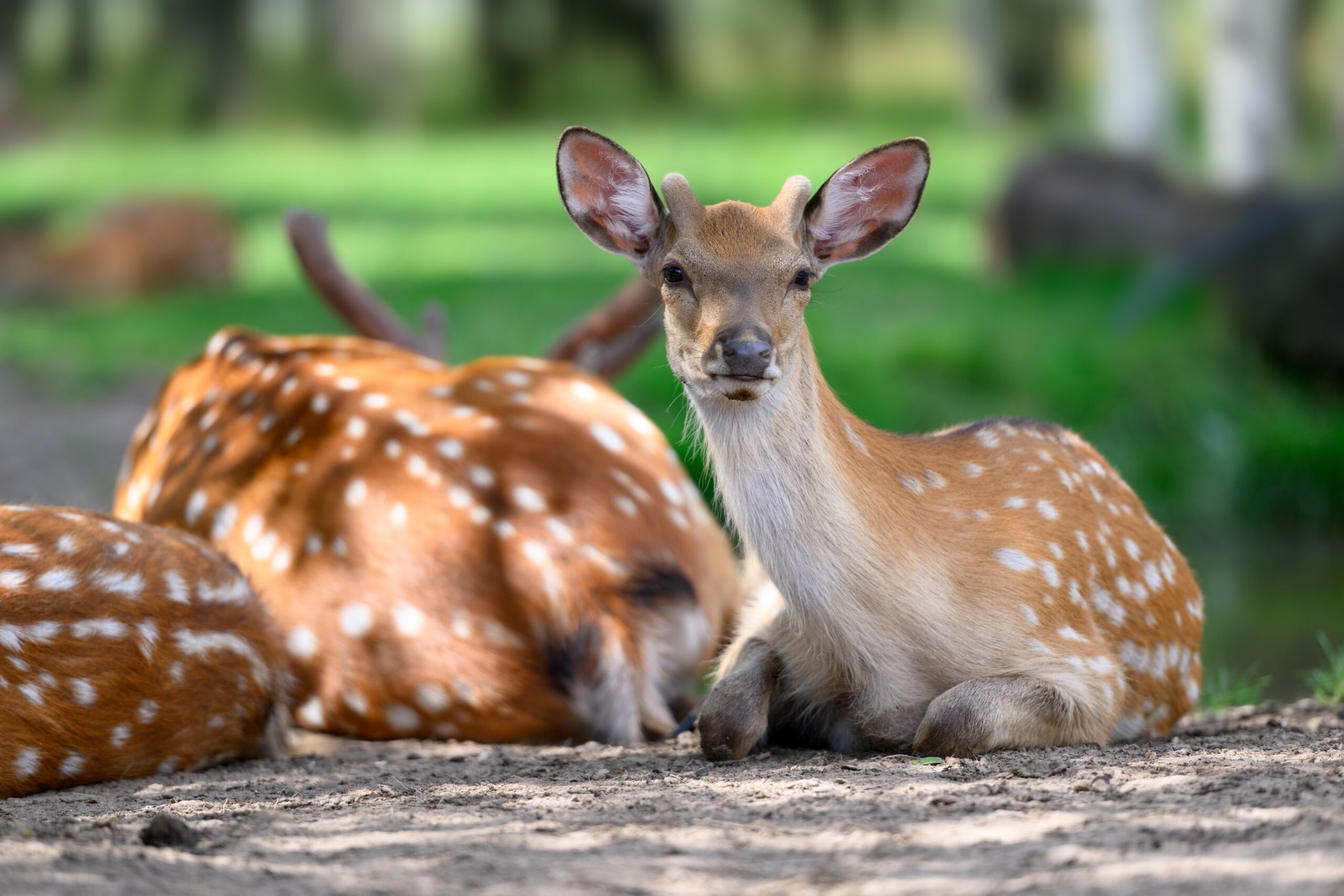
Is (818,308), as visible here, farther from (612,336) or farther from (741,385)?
(741,385)

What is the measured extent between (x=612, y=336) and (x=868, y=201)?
246 centimetres

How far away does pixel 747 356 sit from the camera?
3.01 m

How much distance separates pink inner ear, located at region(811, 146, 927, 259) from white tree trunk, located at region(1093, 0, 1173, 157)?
11.2 meters

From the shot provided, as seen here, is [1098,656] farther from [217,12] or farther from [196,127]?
[217,12]

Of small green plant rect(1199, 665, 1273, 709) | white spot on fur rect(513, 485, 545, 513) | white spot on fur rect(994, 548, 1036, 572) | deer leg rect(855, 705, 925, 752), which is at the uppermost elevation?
white spot on fur rect(513, 485, 545, 513)

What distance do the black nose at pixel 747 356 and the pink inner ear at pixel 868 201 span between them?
1.43 feet

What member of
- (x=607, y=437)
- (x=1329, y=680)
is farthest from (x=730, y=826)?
(x=1329, y=680)

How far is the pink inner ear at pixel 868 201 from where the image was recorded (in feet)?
11.0

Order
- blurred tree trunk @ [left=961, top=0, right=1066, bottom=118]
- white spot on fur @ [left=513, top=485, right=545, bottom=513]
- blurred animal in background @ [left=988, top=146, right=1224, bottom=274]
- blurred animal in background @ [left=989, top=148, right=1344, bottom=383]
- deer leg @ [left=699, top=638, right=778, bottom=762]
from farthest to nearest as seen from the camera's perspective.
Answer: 1. blurred tree trunk @ [left=961, top=0, right=1066, bottom=118]
2. blurred animal in background @ [left=988, top=146, right=1224, bottom=274]
3. blurred animal in background @ [left=989, top=148, right=1344, bottom=383]
4. white spot on fur @ [left=513, top=485, right=545, bottom=513]
5. deer leg @ [left=699, top=638, right=778, bottom=762]

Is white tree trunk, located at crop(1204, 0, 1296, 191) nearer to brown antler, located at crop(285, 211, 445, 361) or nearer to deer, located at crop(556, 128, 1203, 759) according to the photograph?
brown antler, located at crop(285, 211, 445, 361)

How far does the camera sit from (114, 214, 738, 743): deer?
3637 mm

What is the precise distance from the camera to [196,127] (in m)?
22.7

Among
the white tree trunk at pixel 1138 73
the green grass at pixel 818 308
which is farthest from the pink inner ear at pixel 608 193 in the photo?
the white tree trunk at pixel 1138 73

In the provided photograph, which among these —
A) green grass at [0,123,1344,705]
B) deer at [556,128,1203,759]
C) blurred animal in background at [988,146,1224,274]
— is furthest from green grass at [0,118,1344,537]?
deer at [556,128,1203,759]
